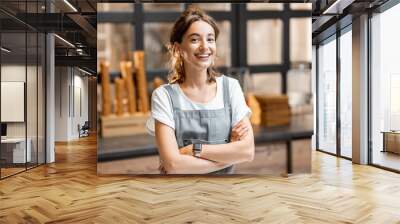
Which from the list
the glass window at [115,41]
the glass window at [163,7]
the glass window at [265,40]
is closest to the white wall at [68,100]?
the glass window at [115,41]

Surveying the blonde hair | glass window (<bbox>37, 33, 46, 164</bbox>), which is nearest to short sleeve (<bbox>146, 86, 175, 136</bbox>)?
the blonde hair

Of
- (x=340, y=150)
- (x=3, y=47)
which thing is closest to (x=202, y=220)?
(x=3, y=47)

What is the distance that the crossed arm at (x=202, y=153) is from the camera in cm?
514

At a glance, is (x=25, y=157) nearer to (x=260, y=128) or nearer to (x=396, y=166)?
(x=260, y=128)

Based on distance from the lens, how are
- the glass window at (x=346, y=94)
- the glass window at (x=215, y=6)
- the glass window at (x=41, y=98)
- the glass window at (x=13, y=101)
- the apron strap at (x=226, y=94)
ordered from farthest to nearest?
the glass window at (x=346, y=94) < the glass window at (x=41, y=98) < the glass window at (x=13, y=101) < the glass window at (x=215, y=6) < the apron strap at (x=226, y=94)

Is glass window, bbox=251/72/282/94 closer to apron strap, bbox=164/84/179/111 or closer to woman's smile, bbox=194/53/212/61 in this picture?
woman's smile, bbox=194/53/212/61

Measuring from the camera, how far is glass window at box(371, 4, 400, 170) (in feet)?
22.0

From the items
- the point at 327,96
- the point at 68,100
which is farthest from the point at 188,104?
the point at 68,100

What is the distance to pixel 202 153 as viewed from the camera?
516cm

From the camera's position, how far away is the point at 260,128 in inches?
215

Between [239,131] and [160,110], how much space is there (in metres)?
1.04

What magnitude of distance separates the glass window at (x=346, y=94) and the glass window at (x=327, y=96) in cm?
38

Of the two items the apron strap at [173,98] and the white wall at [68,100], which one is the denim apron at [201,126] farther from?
the white wall at [68,100]

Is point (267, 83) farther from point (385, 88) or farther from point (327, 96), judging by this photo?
point (327, 96)
